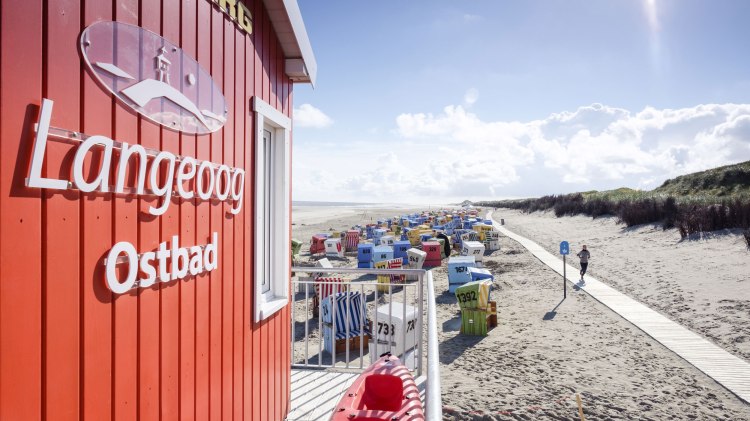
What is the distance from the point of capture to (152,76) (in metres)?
2.42

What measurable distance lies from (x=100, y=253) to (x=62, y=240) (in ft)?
0.76

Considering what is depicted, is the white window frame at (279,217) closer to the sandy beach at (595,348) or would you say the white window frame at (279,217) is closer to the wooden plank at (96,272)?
the wooden plank at (96,272)

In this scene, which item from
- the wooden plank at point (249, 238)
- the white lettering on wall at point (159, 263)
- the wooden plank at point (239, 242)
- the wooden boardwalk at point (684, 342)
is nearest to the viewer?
the white lettering on wall at point (159, 263)

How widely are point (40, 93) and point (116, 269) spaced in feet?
3.00

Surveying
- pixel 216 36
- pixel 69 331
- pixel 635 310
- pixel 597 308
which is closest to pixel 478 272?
pixel 597 308

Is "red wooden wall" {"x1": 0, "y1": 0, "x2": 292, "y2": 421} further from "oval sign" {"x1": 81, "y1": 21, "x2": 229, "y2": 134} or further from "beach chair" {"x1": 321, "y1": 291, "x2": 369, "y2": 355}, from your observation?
"beach chair" {"x1": 321, "y1": 291, "x2": 369, "y2": 355}

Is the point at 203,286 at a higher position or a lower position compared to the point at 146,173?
lower

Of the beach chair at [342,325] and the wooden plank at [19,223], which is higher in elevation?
the wooden plank at [19,223]

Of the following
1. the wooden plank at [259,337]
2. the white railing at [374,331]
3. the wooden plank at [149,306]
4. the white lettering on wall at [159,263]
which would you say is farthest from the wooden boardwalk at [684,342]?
the wooden plank at [149,306]

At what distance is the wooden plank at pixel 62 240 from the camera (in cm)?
179

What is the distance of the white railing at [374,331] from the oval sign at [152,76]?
2.19m

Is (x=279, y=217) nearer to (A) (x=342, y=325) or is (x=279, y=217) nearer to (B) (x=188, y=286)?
(B) (x=188, y=286)

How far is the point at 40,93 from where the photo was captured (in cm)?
174

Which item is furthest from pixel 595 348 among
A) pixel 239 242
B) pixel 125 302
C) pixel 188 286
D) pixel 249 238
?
pixel 125 302
